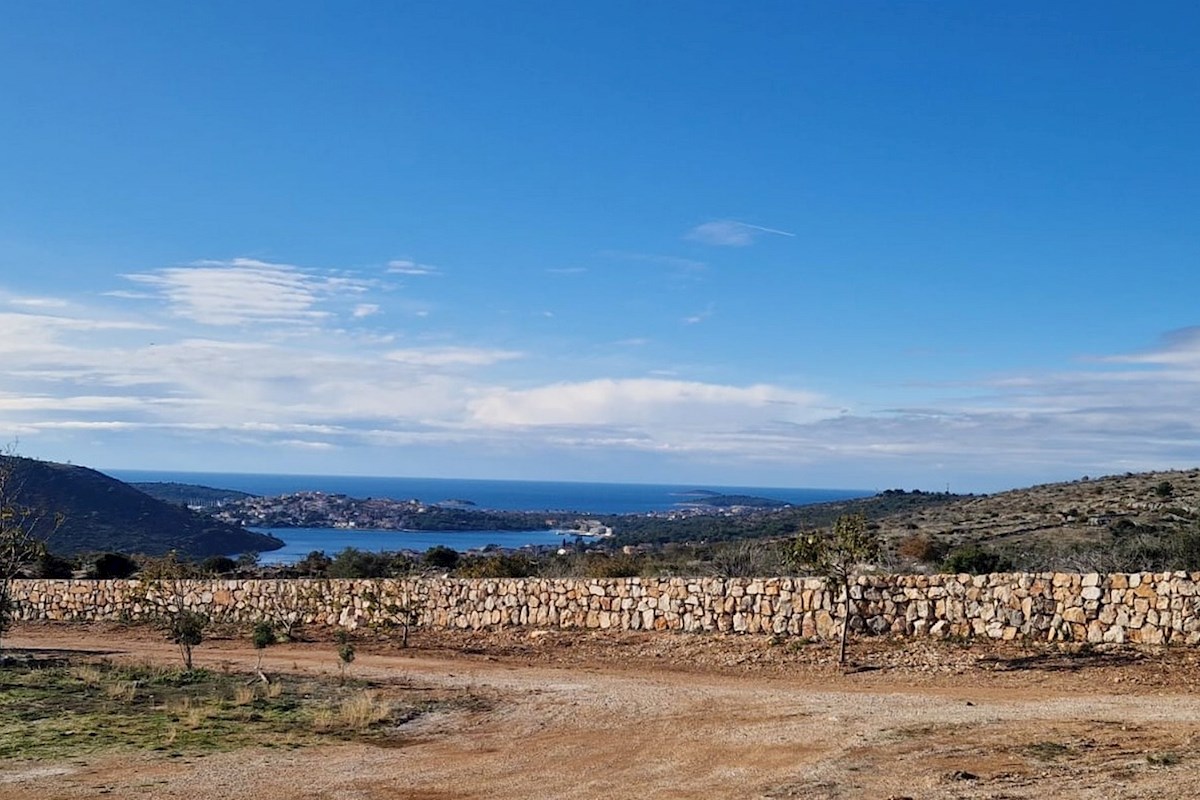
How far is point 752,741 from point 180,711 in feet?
24.1

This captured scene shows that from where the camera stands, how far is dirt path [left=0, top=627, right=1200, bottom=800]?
9906 millimetres

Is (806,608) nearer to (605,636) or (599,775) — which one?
(605,636)

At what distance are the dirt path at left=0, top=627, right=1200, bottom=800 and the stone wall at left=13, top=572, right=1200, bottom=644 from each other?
1.18 meters

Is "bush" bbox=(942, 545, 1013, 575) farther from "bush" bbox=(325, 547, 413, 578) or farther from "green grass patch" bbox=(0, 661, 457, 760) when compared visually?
"bush" bbox=(325, 547, 413, 578)

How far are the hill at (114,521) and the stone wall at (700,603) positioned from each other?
3226 centimetres

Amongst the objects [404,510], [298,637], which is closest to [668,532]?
[404,510]

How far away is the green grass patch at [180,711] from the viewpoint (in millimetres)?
12258

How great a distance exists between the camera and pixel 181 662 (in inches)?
779

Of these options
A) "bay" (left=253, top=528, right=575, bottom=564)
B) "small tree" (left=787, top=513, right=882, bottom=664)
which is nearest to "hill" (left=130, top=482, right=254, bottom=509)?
"bay" (left=253, top=528, right=575, bottom=564)

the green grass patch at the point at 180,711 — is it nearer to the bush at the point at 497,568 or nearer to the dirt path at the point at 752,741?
the dirt path at the point at 752,741

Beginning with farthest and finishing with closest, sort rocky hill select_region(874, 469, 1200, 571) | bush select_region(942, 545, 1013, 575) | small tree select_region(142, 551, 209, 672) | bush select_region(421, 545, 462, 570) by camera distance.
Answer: bush select_region(421, 545, 462, 570) → rocky hill select_region(874, 469, 1200, 571) → small tree select_region(142, 551, 209, 672) → bush select_region(942, 545, 1013, 575)

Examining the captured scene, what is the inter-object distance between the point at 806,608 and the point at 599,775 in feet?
33.0

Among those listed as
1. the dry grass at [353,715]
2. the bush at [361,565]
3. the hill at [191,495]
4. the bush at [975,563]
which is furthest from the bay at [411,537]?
the dry grass at [353,715]

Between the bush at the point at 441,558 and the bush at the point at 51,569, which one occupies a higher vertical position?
the bush at the point at 441,558
